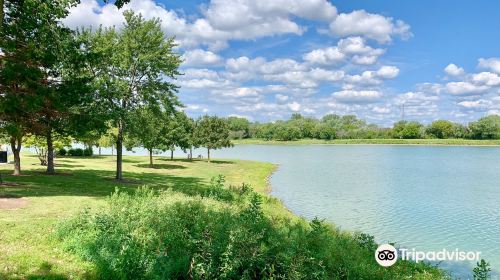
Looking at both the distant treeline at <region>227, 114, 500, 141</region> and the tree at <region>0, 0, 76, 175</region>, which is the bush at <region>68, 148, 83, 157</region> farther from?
the distant treeline at <region>227, 114, 500, 141</region>

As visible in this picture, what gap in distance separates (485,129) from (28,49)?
6531 inches

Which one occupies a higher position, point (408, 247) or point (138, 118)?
point (138, 118)

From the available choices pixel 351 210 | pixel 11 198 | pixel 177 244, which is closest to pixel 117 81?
pixel 11 198

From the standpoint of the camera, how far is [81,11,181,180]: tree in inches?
1171

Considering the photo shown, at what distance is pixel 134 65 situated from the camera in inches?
1211

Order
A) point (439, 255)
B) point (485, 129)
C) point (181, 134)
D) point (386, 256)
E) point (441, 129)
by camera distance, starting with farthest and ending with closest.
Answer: point (441, 129) < point (485, 129) < point (181, 134) < point (439, 255) < point (386, 256)

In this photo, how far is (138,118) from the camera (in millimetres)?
31672

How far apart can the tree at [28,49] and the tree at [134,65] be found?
927 cm

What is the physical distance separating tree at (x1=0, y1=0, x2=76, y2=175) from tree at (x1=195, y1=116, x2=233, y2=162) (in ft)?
149

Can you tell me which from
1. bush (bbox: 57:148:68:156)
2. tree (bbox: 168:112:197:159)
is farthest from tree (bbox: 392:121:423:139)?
bush (bbox: 57:148:68:156)

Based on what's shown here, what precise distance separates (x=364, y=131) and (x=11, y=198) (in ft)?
588

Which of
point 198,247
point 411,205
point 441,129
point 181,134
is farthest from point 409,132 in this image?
→ point 198,247

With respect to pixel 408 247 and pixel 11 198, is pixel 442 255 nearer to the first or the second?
pixel 408 247

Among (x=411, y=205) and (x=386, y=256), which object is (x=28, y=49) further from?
(x=411, y=205)
